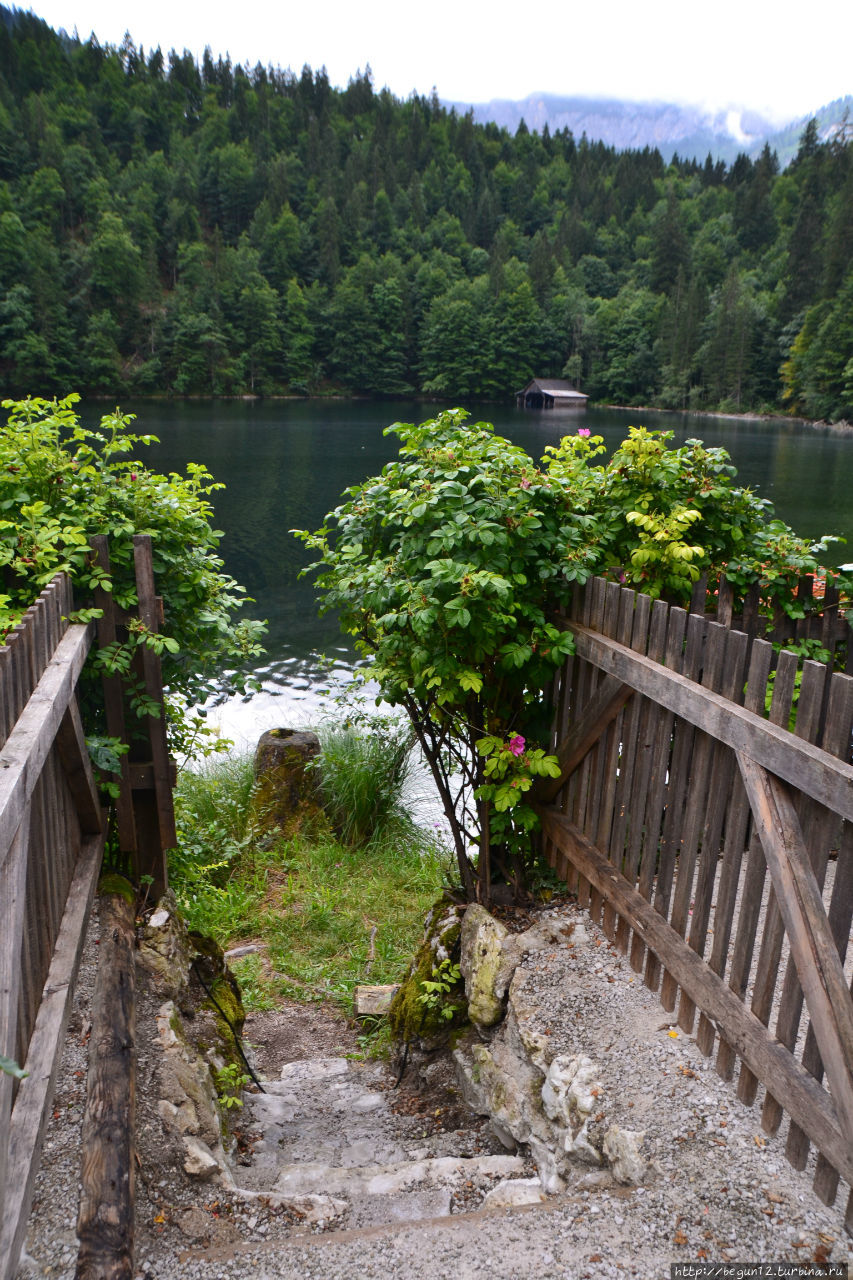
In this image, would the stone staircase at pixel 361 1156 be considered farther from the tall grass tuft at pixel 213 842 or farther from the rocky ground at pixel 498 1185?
the tall grass tuft at pixel 213 842

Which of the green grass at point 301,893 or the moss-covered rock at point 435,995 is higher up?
the moss-covered rock at point 435,995

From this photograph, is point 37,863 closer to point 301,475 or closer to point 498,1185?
point 498,1185

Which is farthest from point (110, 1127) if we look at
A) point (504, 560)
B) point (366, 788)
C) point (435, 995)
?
point (366, 788)

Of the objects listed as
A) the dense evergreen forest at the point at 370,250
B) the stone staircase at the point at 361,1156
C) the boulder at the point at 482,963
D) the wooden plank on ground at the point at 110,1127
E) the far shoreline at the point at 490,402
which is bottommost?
the far shoreline at the point at 490,402

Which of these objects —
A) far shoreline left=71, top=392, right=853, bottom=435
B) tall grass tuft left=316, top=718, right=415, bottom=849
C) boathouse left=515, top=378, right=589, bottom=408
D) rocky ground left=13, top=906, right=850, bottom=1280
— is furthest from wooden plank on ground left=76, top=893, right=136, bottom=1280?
boathouse left=515, top=378, right=589, bottom=408

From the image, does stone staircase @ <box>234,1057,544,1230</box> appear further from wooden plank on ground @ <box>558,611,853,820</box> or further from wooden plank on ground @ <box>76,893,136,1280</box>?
wooden plank on ground @ <box>558,611,853,820</box>

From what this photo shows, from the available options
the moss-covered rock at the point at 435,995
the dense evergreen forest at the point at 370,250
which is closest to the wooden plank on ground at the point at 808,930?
the moss-covered rock at the point at 435,995

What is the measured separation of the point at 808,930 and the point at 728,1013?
600 mm

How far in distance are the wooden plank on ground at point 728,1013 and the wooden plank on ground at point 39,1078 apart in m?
2.05

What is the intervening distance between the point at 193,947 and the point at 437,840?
11.3 ft

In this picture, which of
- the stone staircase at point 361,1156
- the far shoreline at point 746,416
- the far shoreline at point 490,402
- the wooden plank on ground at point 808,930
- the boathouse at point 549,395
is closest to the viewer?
the wooden plank on ground at point 808,930

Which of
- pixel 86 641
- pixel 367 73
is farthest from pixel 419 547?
pixel 367 73

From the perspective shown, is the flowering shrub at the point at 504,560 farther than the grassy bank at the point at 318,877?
Answer: No

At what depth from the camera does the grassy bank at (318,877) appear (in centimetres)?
545
